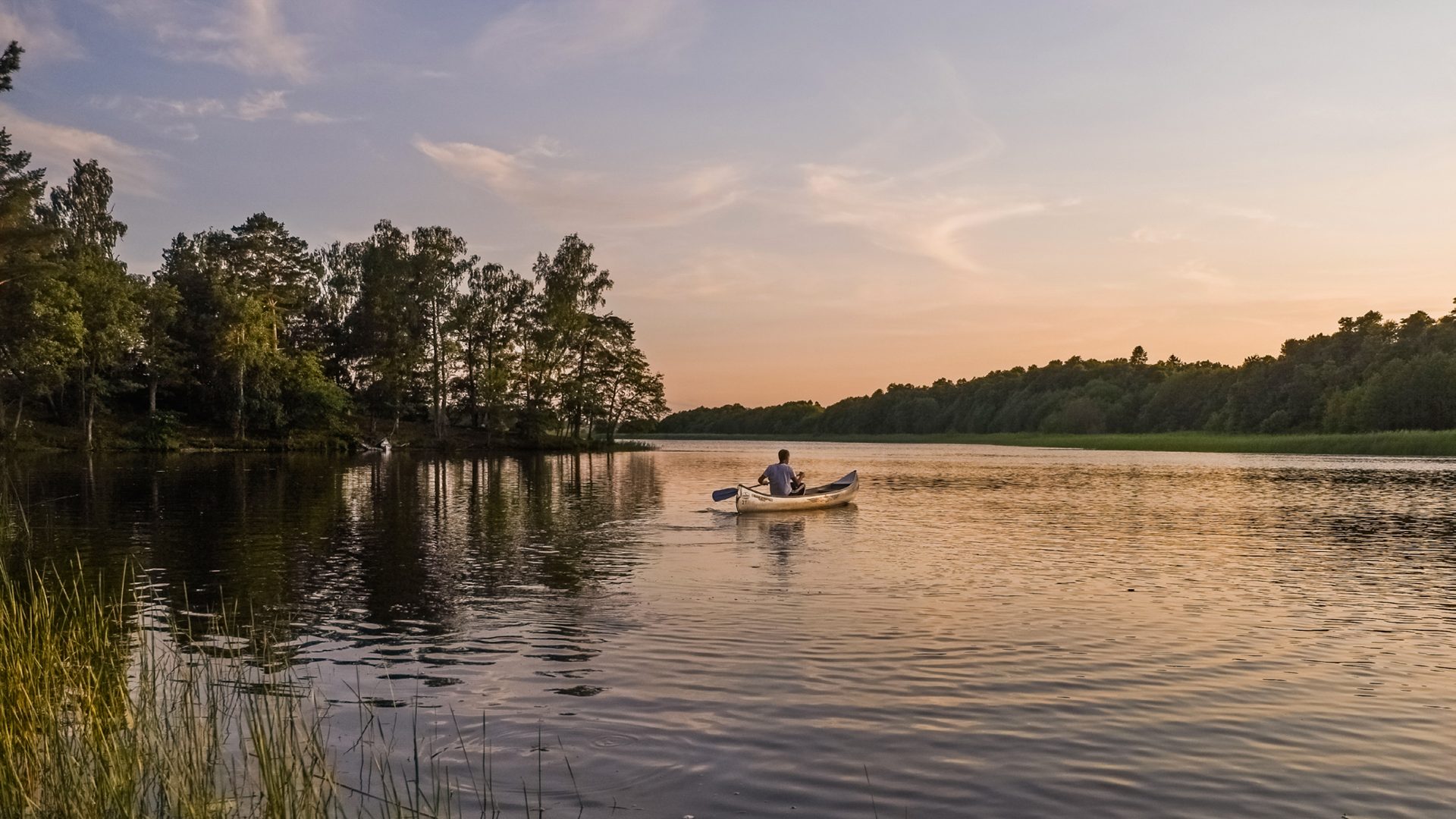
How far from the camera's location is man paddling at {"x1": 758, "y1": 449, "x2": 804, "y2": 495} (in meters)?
29.7

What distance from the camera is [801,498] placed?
97.7 ft

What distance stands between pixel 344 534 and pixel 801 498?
12.9m

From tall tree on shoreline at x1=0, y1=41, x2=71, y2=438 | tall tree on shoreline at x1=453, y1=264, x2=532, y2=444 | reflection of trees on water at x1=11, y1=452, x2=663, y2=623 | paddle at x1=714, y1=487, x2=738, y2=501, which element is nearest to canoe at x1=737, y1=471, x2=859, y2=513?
paddle at x1=714, y1=487, x2=738, y2=501

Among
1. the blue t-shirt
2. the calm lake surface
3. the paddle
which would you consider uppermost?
the blue t-shirt

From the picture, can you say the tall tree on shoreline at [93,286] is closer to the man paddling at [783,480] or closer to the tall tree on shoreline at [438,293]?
the tall tree on shoreline at [438,293]

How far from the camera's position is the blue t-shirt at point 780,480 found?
2970 cm

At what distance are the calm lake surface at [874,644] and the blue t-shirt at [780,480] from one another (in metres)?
0.80

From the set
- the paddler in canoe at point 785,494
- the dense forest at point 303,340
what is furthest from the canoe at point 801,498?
the dense forest at point 303,340

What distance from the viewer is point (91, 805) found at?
5.55 m

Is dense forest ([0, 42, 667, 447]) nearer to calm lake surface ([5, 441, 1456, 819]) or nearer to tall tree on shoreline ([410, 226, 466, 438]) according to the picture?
tall tree on shoreline ([410, 226, 466, 438])

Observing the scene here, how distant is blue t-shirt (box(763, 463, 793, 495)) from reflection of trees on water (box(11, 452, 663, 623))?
4.21m

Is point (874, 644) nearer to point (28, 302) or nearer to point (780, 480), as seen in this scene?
point (780, 480)

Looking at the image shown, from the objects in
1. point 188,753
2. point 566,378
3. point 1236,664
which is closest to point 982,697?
point 1236,664

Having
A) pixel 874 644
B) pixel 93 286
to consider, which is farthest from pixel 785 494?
pixel 93 286
